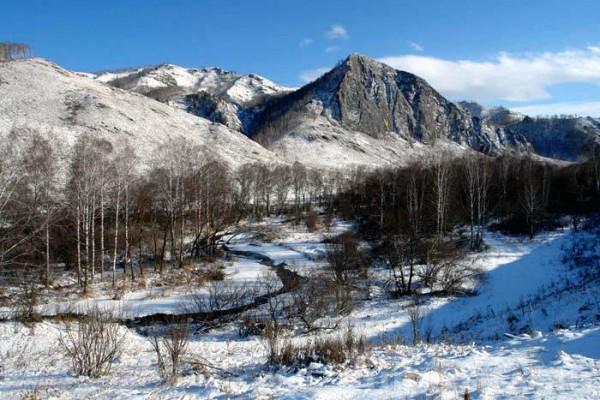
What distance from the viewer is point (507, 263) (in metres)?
29.8

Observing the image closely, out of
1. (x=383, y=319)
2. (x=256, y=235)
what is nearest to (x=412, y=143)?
(x=256, y=235)

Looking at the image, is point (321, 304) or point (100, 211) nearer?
point (321, 304)

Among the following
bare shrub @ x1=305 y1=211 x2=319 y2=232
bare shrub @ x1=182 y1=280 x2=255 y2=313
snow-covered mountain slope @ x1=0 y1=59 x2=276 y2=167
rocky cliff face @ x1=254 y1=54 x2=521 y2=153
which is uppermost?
rocky cliff face @ x1=254 y1=54 x2=521 y2=153

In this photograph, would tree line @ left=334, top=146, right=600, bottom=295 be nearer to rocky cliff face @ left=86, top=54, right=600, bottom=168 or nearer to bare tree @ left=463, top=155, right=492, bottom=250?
bare tree @ left=463, top=155, right=492, bottom=250

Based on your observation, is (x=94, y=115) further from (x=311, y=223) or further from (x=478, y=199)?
(x=478, y=199)

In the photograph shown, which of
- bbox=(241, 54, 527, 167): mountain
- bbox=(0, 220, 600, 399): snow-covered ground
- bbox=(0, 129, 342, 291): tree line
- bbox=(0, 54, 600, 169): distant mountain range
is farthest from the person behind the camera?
bbox=(241, 54, 527, 167): mountain

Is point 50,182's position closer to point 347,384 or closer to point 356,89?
point 347,384

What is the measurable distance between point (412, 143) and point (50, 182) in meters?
168

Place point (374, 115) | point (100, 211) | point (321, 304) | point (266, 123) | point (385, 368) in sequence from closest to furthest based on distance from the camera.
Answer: point (385, 368) < point (321, 304) < point (100, 211) < point (266, 123) < point (374, 115)

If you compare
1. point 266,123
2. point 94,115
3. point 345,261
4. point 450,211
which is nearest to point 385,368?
point 345,261

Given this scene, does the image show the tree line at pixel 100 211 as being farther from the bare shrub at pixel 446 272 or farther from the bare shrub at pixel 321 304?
the bare shrub at pixel 446 272

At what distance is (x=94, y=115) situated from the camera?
271ft

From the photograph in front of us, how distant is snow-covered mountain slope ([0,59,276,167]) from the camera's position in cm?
7619

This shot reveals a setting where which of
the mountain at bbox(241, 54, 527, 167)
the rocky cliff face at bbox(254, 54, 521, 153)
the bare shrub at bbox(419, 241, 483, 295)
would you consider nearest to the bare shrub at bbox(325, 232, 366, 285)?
the bare shrub at bbox(419, 241, 483, 295)
